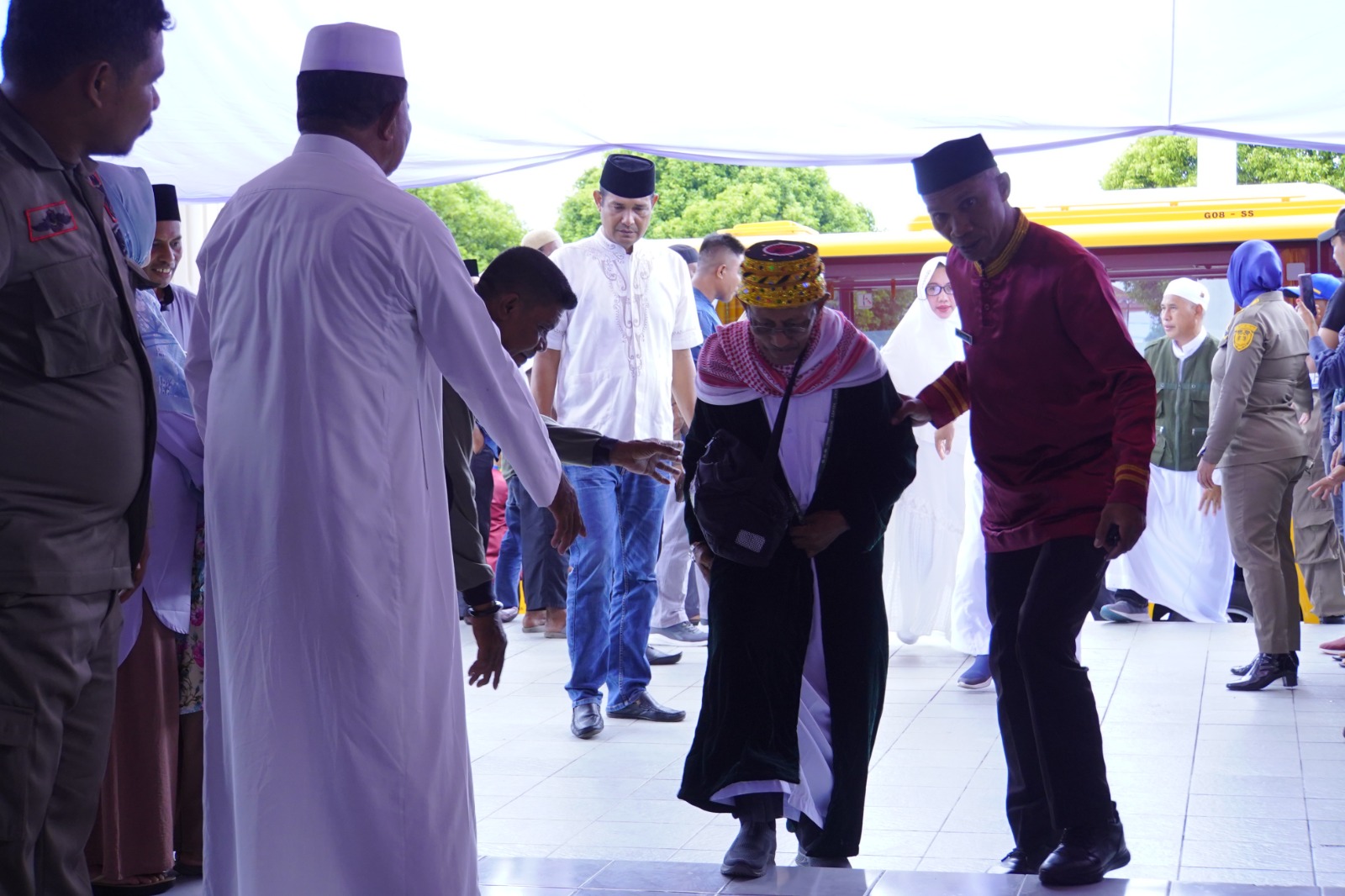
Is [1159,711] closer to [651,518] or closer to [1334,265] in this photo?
[651,518]

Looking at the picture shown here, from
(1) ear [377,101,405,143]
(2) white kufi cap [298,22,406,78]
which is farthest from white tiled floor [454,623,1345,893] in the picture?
(2) white kufi cap [298,22,406,78]

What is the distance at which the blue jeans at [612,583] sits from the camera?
19.2 feet

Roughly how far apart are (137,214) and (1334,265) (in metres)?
10.0

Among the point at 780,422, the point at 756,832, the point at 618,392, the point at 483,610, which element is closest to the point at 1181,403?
the point at 618,392

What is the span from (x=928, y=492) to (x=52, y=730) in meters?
5.53

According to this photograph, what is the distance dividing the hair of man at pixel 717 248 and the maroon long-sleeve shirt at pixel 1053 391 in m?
4.60

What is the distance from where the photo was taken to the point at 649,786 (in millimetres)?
4961

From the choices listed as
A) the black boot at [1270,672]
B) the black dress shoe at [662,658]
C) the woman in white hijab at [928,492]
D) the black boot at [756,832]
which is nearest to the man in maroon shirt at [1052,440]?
the black boot at [756,832]

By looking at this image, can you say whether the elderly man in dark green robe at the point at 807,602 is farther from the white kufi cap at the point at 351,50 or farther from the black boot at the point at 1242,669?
the black boot at the point at 1242,669

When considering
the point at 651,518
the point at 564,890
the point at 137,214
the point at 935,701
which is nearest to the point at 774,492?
the point at 564,890

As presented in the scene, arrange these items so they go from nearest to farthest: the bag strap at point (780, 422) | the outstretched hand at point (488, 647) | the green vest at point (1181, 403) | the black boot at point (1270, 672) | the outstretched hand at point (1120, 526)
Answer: the outstretched hand at point (488, 647) < the outstretched hand at point (1120, 526) < the bag strap at point (780, 422) < the black boot at point (1270, 672) < the green vest at point (1181, 403)

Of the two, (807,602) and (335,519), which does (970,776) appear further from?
(335,519)

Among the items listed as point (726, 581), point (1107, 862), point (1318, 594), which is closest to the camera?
point (1107, 862)

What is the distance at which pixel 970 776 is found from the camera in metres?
5.00
